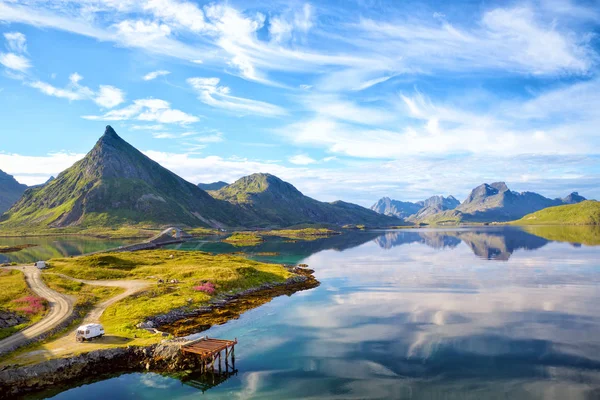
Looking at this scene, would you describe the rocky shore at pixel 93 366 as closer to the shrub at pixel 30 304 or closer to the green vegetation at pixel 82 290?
the shrub at pixel 30 304

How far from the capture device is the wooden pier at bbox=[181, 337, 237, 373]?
52244 mm

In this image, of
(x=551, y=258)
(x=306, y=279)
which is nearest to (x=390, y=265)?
(x=306, y=279)

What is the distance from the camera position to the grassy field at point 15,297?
60963 mm

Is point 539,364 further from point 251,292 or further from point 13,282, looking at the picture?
point 13,282

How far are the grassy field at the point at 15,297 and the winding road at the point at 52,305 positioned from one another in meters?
1.14

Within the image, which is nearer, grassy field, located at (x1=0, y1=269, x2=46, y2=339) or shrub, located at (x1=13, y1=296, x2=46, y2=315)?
grassy field, located at (x1=0, y1=269, x2=46, y2=339)

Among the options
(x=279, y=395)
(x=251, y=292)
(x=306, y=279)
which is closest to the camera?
(x=279, y=395)

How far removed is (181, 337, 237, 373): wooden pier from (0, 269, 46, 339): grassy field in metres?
27.3

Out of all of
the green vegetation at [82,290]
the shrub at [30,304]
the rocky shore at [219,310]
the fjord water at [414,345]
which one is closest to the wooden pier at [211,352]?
the fjord water at [414,345]

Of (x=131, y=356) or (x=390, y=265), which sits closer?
(x=131, y=356)

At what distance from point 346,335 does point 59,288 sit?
64.8m

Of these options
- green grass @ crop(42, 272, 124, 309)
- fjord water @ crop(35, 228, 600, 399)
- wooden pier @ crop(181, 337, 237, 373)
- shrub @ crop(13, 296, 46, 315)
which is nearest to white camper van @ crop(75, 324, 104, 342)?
fjord water @ crop(35, 228, 600, 399)

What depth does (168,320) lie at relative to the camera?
72375 mm

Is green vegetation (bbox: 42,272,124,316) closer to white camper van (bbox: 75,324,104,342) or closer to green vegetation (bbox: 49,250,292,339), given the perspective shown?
green vegetation (bbox: 49,250,292,339)
